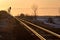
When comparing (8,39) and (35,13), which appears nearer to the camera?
(8,39)

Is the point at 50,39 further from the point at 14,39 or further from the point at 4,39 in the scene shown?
the point at 4,39

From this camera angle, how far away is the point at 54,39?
191cm

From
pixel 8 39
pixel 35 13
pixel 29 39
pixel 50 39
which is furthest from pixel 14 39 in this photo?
pixel 35 13

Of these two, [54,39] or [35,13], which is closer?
[54,39]

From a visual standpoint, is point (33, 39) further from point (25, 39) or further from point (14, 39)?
point (14, 39)

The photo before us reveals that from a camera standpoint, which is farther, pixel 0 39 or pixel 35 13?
pixel 35 13

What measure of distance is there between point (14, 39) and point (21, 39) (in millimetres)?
97

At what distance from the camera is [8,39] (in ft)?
6.41

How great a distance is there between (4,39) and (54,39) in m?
0.61

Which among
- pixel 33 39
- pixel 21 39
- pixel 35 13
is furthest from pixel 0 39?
pixel 35 13

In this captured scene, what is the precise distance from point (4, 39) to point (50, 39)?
567 millimetres

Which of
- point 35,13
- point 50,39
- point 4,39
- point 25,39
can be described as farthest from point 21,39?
point 35,13

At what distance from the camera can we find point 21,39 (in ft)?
6.31

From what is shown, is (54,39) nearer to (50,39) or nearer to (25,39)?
(50,39)
